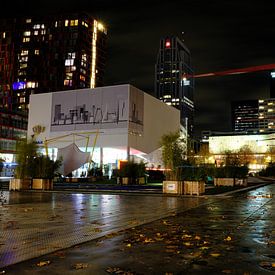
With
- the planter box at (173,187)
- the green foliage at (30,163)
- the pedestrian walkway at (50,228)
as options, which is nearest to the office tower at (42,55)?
the green foliage at (30,163)

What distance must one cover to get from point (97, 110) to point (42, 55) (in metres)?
92.5

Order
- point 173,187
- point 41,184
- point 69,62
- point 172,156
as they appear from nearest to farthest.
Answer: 1. point 173,187
2. point 172,156
3. point 41,184
4. point 69,62

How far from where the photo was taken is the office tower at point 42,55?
148 meters

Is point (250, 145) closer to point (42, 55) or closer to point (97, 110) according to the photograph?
point (42, 55)

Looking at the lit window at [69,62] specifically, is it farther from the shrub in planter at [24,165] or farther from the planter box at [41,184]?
the planter box at [41,184]

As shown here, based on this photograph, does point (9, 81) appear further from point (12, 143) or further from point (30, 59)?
point (12, 143)

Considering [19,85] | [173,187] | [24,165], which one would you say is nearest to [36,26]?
[19,85]

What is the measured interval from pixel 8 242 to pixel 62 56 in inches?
5804

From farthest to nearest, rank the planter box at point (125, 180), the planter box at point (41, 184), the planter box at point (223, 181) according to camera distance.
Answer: the planter box at point (125, 180) → the planter box at point (223, 181) → the planter box at point (41, 184)

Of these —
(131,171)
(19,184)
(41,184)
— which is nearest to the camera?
(19,184)

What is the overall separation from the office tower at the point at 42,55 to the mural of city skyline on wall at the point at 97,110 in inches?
3132

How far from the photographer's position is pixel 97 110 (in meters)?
67.1

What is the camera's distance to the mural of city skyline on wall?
6481cm

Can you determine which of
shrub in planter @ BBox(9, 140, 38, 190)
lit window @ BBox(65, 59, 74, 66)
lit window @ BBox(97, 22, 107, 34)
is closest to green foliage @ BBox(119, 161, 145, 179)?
shrub in planter @ BBox(9, 140, 38, 190)
